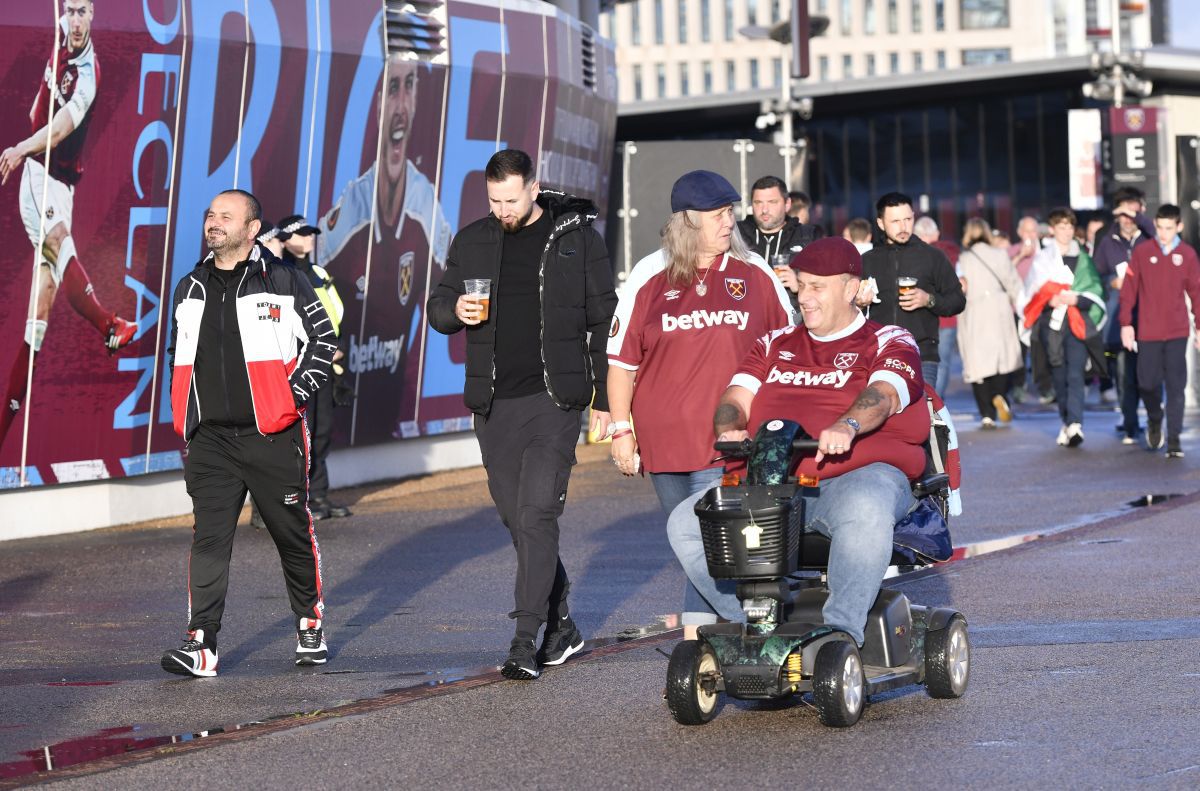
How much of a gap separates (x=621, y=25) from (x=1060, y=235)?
140 m

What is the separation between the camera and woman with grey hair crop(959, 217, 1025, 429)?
2178 cm

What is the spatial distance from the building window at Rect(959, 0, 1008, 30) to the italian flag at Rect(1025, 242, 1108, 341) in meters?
139

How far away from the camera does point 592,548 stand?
42.6 ft

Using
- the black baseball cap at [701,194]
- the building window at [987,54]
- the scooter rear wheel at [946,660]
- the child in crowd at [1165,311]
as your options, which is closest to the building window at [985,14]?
the building window at [987,54]

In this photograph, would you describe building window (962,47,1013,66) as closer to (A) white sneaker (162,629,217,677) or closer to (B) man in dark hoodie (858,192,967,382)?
(B) man in dark hoodie (858,192,967,382)

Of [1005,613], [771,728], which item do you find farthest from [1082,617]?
[771,728]

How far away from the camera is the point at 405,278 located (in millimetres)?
17922

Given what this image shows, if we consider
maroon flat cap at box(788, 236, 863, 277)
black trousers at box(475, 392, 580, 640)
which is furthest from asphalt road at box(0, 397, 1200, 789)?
maroon flat cap at box(788, 236, 863, 277)

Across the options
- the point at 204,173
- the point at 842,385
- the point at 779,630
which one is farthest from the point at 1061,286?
the point at 779,630

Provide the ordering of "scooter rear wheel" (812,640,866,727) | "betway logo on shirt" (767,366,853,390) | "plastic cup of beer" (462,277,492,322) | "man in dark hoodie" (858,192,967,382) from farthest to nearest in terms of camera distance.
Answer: "man in dark hoodie" (858,192,967,382)
"plastic cup of beer" (462,277,492,322)
"betway logo on shirt" (767,366,853,390)
"scooter rear wheel" (812,640,866,727)

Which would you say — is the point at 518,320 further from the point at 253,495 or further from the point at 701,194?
the point at 253,495

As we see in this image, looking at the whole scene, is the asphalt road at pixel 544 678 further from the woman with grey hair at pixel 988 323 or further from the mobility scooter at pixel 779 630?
the woman with grey hair at pixel 988 323

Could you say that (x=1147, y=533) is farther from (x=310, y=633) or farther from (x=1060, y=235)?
(x=1060, y=235)

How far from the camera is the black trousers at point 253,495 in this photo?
906cm
